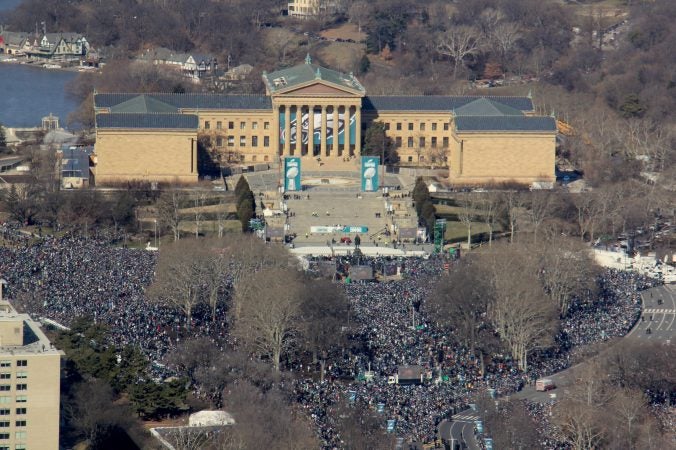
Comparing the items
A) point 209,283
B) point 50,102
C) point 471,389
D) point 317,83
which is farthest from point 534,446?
point 50,102

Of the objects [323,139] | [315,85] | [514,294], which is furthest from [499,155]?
[514,294]

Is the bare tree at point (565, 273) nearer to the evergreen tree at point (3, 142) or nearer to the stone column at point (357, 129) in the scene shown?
the stone column at point (357, 129)

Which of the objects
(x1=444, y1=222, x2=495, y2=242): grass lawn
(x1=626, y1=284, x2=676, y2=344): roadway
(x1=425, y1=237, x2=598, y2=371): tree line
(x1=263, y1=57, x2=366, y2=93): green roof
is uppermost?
(x1=263, y1=57, x2=366, y2=93): green roof

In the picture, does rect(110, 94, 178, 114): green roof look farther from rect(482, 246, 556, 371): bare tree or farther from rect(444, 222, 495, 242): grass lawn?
rect(482, 246, 556, 371): bare tree

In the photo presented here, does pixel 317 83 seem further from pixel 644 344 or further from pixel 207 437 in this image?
pixel 207 437

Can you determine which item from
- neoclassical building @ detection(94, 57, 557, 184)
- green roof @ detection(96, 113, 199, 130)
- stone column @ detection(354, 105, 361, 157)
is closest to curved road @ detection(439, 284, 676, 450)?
neoclassical building @ detection(94, 57, 557, 184)

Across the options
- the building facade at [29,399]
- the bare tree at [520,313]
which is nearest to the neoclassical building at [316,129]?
the bare tree at [520,313]

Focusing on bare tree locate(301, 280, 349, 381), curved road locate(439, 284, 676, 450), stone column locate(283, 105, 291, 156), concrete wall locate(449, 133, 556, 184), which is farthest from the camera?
stone column locate(283, 105, 291, 156)
